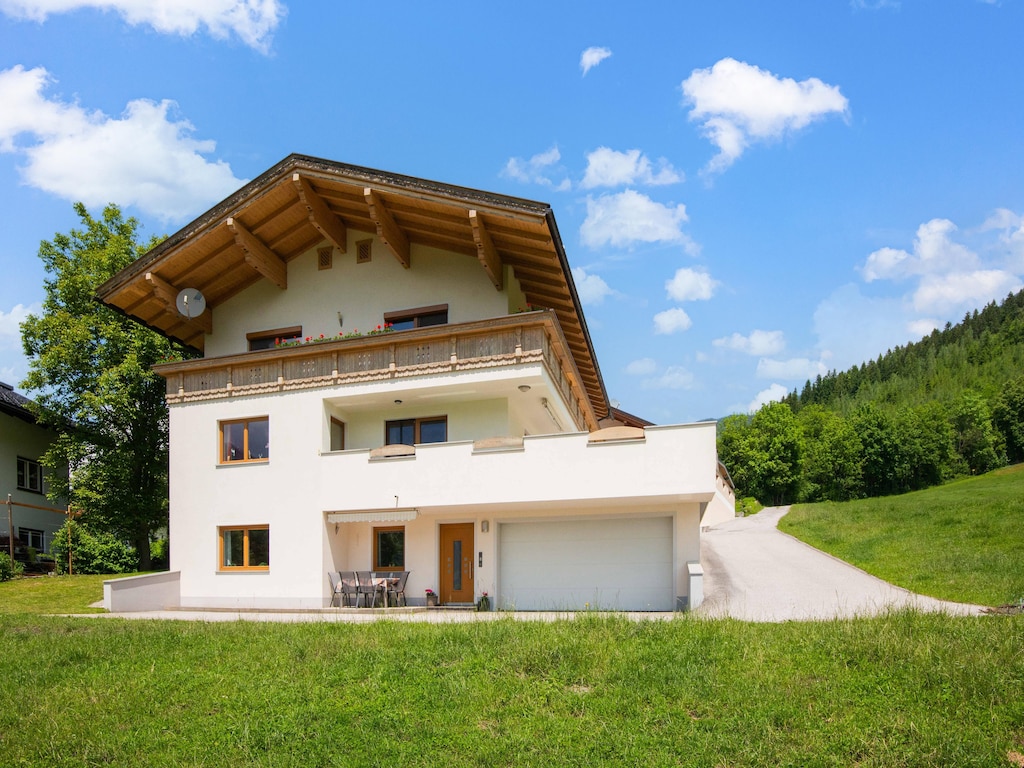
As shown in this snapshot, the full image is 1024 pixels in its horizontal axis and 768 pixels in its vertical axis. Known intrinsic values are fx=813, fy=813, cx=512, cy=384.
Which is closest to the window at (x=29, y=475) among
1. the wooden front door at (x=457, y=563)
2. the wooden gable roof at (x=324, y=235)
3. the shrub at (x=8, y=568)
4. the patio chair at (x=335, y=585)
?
the shrub at (x=8, y=568)

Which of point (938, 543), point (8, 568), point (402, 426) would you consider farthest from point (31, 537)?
point (938, 543)

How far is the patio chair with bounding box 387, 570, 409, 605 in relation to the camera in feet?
67.7

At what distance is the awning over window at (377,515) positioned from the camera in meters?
20.1

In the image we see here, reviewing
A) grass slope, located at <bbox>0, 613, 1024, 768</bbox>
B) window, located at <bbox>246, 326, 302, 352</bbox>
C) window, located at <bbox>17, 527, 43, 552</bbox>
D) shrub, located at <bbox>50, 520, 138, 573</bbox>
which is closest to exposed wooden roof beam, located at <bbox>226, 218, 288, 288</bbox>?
window, located at <bbox>246, 326, 302, 352</bbox>

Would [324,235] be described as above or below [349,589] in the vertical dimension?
above

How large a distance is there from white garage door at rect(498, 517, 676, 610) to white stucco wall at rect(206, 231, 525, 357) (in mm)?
6100

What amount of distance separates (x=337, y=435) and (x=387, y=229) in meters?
5.78

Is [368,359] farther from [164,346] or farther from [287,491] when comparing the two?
[164,346]

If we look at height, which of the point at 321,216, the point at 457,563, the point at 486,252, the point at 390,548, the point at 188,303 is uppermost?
the point at 321,216

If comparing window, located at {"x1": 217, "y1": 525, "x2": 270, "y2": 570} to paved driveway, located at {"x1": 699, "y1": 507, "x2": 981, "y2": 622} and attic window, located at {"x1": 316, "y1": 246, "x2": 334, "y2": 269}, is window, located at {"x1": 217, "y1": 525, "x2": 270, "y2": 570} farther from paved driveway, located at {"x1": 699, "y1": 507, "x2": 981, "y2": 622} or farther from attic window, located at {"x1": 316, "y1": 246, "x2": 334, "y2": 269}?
paved driveway, located at {"x1": 699, "y1": 507, "x2": 981, "y2": 622}

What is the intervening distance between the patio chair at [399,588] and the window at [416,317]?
265 inches

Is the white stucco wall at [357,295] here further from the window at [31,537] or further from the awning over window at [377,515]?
the window at [31,537]

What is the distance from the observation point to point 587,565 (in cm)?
2045

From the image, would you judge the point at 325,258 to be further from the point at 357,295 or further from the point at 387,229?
the point at 387,229
